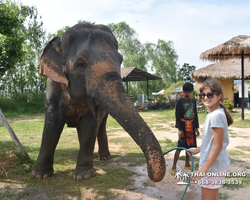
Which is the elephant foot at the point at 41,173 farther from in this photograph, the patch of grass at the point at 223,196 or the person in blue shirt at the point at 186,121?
the patch of grass at the point at 223,196

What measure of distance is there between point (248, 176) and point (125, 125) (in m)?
2.35

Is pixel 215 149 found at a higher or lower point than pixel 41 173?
higher

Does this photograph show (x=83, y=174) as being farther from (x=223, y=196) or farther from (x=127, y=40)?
(x=127, y=40)

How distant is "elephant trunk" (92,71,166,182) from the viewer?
212 centimetres

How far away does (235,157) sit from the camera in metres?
4.72

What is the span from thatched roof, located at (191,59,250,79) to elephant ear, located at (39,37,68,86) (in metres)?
15.9

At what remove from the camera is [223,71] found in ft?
Answer: 58.3

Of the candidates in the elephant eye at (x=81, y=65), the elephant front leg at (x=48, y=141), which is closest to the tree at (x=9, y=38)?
the elephant front leg at (x=48, y=141)

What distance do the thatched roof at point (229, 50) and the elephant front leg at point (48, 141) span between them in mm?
8587

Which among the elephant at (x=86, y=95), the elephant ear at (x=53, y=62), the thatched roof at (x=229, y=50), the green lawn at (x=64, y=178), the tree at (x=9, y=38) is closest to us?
the elephant at (x=86, y=95)

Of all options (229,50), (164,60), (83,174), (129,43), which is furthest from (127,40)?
(83,174)

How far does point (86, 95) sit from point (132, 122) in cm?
95

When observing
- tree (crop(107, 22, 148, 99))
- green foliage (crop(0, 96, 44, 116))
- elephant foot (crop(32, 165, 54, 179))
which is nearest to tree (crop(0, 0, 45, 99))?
green foliage (crop(0, 96, 44, 116))

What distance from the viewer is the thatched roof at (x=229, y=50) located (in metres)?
9.95
